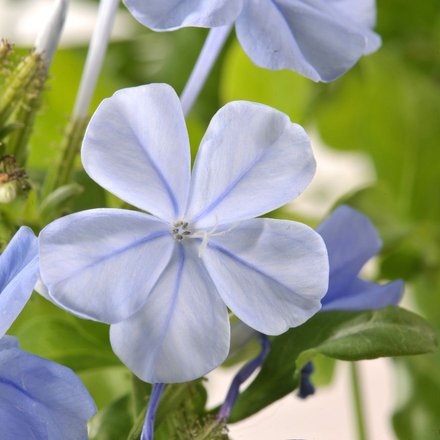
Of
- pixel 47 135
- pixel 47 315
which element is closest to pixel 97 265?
pixel 47 315

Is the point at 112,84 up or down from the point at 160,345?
up

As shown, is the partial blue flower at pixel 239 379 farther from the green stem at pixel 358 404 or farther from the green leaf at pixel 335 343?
the green stem at pixel 358 404

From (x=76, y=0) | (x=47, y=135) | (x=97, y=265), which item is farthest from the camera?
(x=76, y=0)

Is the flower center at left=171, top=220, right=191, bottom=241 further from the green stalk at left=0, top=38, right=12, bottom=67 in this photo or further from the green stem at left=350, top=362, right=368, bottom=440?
the green stem at left=350, top=362, right=368, bottom=440

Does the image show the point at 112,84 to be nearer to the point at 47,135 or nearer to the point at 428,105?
the point at 47,135

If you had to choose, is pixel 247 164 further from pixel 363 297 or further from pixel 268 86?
pixel 268 86
